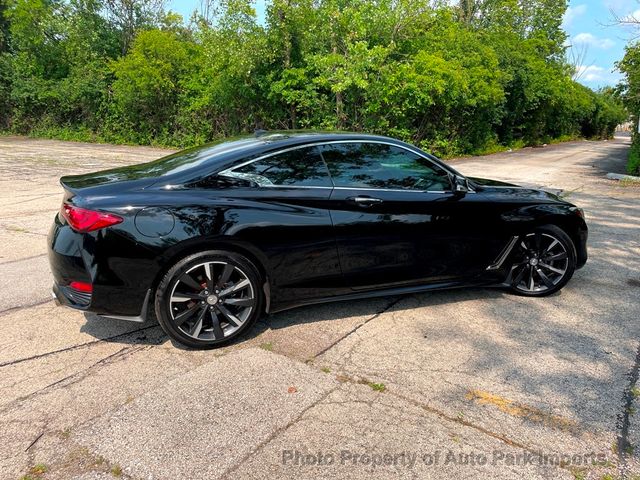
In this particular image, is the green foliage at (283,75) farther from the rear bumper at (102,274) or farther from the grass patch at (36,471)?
the grass patch at (36,471)

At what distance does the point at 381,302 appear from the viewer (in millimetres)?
4383

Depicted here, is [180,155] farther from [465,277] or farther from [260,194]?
[465,277]

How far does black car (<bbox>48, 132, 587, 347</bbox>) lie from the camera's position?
3.23 meters

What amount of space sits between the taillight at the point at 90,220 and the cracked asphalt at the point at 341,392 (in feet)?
2.98

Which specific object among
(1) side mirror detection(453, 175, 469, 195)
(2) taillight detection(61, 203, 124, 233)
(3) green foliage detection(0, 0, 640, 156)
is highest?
(3) green foliage detection(0, 0, 640, 156)

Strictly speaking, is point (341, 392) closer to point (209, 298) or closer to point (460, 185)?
point (209, 298)

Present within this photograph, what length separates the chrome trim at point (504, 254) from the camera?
4.34 m

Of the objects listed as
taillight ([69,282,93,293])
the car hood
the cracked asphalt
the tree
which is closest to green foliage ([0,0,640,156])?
the tree

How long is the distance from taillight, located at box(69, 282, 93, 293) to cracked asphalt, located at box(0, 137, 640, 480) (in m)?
0.48

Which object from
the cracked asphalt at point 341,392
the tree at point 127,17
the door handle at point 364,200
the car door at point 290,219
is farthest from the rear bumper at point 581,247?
the tree at point 127,17

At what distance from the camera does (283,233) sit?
3.52 metres

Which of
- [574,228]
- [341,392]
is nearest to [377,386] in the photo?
[341,392]

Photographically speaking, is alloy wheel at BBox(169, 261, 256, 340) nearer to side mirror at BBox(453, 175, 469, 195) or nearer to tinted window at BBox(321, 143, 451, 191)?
tinted window at BBox(321, 143, 451, 191)

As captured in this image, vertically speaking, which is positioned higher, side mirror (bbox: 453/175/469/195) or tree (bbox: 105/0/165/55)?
tree (bbox: 105/0/165/55)
